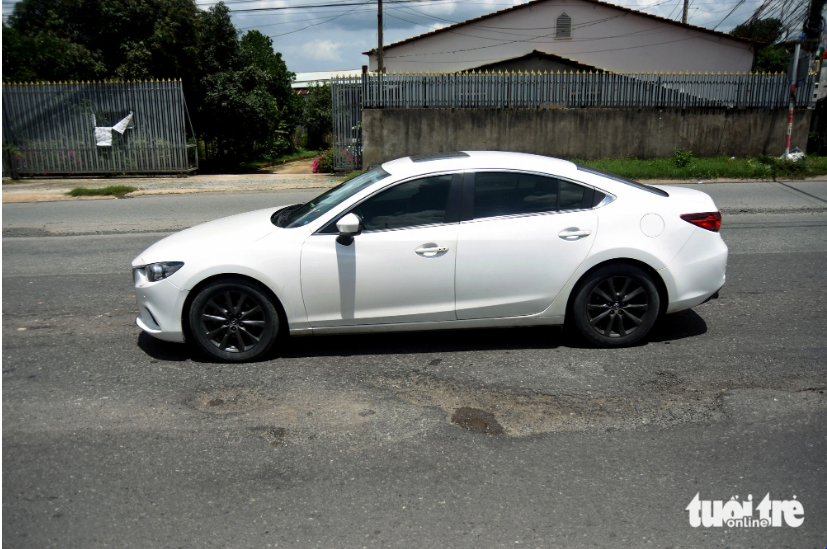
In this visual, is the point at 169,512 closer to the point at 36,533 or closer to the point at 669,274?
the point at 36,533

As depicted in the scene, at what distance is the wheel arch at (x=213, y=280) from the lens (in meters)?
5.11

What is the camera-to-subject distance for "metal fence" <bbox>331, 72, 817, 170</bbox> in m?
18.8

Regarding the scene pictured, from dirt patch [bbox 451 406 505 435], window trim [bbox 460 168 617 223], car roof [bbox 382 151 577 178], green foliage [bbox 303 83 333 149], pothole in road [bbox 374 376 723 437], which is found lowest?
dirt patch [bbox 451 406 505 435]

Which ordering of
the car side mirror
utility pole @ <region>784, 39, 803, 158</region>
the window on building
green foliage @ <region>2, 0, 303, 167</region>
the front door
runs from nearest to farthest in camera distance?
the car side mirror
the front door
utility pole @ <region>784, 39, 803, 158</region>
green foliage @ <region>2, 0, 303, 167</region>
the window on building

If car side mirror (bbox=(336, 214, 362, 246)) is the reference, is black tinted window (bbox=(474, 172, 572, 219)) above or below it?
above

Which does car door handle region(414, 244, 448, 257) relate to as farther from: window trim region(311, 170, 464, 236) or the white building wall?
the white building wall

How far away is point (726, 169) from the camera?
17.0 m

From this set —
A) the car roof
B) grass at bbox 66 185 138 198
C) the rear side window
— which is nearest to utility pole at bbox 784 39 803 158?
the car roof

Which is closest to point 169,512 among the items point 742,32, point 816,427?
point 816,427

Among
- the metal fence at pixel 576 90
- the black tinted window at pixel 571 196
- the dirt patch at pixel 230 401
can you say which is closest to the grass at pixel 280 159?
the metal fence at pixel 576 90

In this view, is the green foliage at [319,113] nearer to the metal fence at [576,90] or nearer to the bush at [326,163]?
the bush at [326,163]

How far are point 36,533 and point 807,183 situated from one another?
1669cm

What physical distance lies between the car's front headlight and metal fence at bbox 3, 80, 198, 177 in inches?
629

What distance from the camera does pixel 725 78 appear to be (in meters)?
19.2
